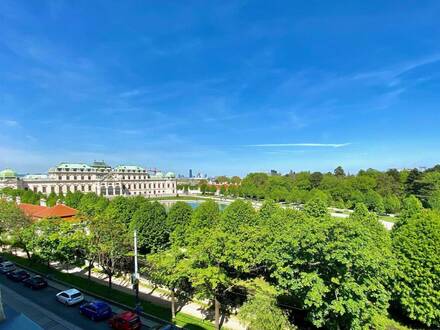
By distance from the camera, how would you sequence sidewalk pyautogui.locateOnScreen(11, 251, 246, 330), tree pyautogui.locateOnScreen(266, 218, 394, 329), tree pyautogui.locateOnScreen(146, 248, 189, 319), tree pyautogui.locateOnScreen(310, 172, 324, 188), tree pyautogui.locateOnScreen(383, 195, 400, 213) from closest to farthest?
1. tree pyautogui.locateOnScreen(266, 218, 394, 329)
2. tree pyautogui.locateOnScreen(146, 248, 189, 319)
3. sidewalk pyautogui.locateOnScreen(11, 251, 246, 330)
4. tree pyautogui.locateOnScreen(383, 195, 400, 213)
5. tree pyautogui.locateOnScreen(310, 172, 324, 188)

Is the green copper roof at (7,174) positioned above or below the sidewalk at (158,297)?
above

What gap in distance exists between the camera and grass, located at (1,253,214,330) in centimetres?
1844

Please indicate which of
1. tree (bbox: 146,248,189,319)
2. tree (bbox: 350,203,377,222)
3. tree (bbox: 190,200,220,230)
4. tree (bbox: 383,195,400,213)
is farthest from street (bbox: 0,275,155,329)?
tree (bbox: 383,195,400,213)

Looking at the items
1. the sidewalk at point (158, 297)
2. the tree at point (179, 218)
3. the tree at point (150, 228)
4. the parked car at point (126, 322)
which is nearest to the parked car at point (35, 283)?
the sidewalk at point (158, 297)

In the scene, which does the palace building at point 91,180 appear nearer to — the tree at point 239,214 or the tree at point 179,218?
the tree at point 179,218

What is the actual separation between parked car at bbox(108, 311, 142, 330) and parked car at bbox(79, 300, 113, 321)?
1.57 metres

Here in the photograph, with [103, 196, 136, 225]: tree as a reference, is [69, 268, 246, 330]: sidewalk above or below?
below

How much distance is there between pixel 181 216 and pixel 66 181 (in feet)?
348

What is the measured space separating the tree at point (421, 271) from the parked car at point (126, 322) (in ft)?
52.3

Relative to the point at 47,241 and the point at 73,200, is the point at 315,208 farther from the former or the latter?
the point at 73,200

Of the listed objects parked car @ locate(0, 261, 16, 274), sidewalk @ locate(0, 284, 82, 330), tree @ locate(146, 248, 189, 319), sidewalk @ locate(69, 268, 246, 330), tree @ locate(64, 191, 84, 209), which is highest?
tree @ locate(64, 191, 84, 209)

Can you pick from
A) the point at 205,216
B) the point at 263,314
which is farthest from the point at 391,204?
the point at 263,314

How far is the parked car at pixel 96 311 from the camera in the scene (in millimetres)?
18672

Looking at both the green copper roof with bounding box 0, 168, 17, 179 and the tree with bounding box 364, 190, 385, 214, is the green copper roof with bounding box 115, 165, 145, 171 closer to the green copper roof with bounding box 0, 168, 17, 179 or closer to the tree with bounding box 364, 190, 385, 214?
the green copper roof with bounding box 0, 168, 17, 179
